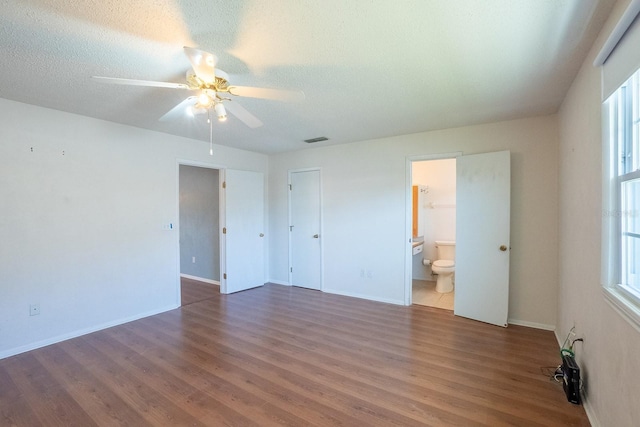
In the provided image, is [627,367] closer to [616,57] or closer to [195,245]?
[616,57]

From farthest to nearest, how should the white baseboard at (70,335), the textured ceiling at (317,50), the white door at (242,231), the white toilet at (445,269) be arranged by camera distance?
1. the white door at (242,231)
2. the white toilet at (445,269)
3. the white baseboard at (70,335)
4. the textured ceiling at (317,50)

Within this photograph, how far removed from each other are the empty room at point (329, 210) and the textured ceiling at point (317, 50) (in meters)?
0.02

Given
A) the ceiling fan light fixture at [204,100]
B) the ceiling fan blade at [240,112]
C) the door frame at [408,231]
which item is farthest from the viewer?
the door frame at [408,231]

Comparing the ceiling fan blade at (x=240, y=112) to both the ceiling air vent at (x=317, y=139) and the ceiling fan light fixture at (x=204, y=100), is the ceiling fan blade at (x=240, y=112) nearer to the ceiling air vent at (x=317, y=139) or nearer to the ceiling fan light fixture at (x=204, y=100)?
the ceiling fan light fixture at (x=204, y=100)

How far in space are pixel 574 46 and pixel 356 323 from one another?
10.1ft

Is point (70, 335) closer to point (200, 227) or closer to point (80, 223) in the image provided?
point (80, 223)

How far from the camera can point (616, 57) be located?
141 centimetres

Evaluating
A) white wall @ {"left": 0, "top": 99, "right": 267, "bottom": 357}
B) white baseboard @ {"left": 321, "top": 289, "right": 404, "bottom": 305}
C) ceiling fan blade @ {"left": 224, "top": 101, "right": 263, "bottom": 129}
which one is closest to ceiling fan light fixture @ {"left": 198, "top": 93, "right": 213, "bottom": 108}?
ceiling fan blade @ {"left": 224, "top": 101, "right": 263, "bottom": 129}

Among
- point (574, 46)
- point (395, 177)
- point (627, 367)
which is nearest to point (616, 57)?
point (574, 46)

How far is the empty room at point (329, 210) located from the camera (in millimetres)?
1580

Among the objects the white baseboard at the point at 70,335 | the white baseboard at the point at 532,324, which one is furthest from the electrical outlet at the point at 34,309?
the white baseboard at the point at 532,324

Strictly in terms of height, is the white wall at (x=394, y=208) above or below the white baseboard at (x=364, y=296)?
above

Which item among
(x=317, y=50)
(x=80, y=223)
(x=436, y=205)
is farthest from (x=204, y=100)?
(x=436, y=205)

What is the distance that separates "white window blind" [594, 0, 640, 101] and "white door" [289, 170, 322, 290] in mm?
3673
